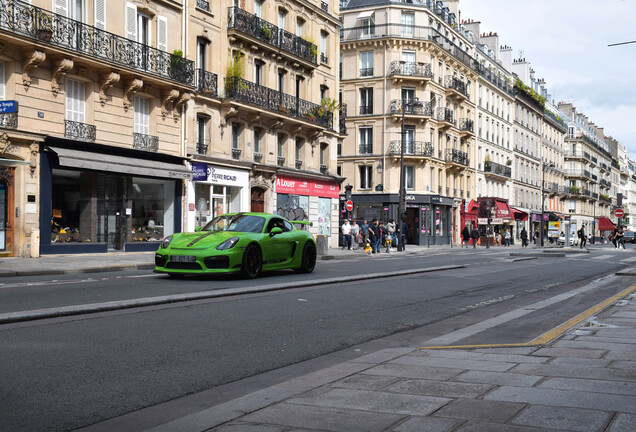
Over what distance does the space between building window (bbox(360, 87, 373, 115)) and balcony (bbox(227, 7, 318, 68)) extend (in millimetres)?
18086

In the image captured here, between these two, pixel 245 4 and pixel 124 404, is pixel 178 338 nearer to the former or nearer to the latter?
pixel 124 404

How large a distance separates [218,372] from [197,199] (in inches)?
1001

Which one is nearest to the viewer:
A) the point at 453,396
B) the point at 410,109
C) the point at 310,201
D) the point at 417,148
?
the point at 453,396

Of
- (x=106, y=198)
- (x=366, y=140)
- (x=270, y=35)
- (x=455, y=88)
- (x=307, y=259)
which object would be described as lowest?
(x=307, y=259)

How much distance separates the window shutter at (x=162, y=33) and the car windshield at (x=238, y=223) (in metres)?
14.2

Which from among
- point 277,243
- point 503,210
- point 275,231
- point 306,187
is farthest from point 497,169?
point 275,231

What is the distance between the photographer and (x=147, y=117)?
2756cm

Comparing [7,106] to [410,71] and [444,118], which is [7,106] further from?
[444,118]

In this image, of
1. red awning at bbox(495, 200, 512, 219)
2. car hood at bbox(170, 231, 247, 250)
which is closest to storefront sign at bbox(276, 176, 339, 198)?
car hood at bbox(170, 231, 247, 250)

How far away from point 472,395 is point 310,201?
34847 mm

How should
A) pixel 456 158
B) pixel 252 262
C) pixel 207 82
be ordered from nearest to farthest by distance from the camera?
pixel 252 262 < pixel 207 82 < pixel 456 158

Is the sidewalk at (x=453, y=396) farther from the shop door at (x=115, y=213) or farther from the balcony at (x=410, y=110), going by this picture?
the balcony at (x=410, y=110)

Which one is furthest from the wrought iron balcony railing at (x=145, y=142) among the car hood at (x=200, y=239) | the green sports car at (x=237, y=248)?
the car hood at (x=200, y=239)

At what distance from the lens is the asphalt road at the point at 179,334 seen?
16.1 feet
